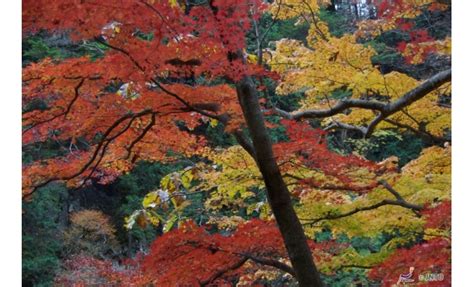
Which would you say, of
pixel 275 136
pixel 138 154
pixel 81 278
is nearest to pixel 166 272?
pixel 138 154

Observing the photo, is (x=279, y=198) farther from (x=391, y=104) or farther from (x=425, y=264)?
(x=425, y=264)

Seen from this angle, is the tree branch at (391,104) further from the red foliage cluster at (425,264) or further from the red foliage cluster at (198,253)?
the red foliage cluster at (198,253)

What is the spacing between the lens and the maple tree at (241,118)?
8.52ft

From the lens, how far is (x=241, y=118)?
10.1 feet

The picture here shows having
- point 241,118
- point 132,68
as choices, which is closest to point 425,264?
point 241,118

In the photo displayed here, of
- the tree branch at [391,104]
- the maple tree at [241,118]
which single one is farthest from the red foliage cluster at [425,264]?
the tree branch at [391,104]

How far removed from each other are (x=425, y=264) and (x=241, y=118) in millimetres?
1312

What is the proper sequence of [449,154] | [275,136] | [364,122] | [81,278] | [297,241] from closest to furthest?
[297,241], [449,154], [364,122], [81,278], [275,136]

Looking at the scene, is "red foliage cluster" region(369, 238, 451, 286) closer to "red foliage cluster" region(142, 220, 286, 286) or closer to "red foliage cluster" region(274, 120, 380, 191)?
"red foliage cluster" region(274, 120, 380, 191)

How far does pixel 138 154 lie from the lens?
145 inches

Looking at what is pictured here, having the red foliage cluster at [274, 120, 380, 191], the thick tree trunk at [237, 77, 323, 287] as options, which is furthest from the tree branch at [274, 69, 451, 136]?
the thick tree trunk at [237, 77, 323, 287]
